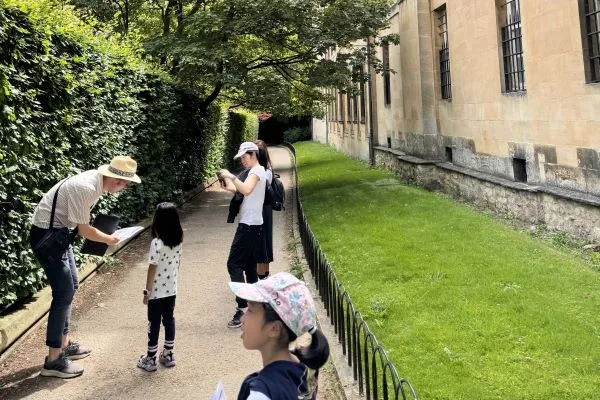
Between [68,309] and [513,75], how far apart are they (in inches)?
426

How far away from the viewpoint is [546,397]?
4008 millimetres

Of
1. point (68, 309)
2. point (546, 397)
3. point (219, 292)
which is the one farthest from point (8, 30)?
point (546, 397)

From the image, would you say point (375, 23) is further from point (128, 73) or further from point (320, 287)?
point (320, 287)

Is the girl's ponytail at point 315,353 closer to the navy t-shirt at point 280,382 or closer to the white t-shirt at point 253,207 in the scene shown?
the navy t-shirt at point 280,382

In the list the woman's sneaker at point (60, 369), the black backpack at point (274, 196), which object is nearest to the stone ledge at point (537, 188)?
the black backpack at point (274, 196)

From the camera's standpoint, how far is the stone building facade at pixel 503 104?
8.95 meters

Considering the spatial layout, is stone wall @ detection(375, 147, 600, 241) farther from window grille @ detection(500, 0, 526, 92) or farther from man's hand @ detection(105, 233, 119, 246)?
man's hand @ detection(105, 233, 119, 246)

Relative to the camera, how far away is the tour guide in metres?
4.42

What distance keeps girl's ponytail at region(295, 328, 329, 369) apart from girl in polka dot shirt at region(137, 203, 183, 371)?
282cm

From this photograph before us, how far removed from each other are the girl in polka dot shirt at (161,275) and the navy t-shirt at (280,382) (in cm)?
282

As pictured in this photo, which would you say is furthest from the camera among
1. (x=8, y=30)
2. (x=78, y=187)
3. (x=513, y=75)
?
(x=513, y=75)

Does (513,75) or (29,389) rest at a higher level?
(513,75)

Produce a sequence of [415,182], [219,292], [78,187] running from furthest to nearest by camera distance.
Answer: [415,182] → [219,292] → [78,187]

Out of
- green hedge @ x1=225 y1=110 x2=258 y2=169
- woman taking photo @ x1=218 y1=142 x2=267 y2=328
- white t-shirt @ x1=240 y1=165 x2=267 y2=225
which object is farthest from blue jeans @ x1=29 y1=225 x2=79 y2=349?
green hedge @ x1=225 y1=110 x2=258 y2=169
